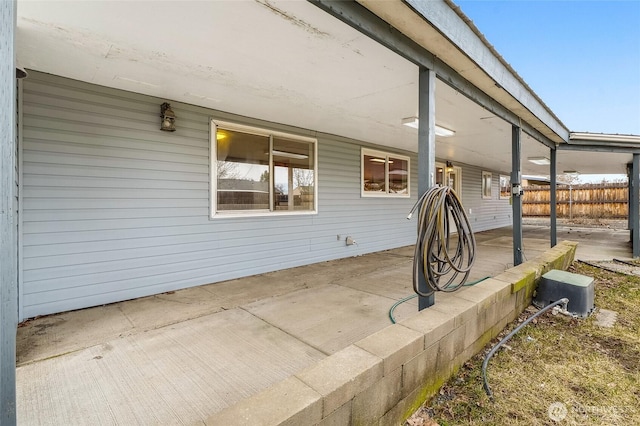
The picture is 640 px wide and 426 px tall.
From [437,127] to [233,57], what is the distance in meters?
3.64

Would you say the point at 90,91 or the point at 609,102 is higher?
the point at 609,102

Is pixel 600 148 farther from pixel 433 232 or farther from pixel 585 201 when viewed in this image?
pixel 585 201

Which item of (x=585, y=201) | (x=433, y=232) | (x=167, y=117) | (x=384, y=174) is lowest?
(x=433, y=232)

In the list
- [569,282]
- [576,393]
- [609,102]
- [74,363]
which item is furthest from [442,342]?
[609,102]

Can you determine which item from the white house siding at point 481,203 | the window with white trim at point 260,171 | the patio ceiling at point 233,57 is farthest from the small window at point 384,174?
the white house siding at point 481,203

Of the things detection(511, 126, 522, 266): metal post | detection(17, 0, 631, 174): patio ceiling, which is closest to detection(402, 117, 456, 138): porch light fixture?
detection(17, 0, 631, 174): patio ceiling

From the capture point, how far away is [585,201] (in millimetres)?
15477

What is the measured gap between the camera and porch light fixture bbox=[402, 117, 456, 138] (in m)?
4.59

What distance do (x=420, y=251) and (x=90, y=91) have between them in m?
3.63

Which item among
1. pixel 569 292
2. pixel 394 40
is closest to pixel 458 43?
pixel 394 40

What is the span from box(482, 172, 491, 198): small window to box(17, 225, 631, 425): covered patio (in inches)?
339

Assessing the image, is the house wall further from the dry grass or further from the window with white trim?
the dry grass

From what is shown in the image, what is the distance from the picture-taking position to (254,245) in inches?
177

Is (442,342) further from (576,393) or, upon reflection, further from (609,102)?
(609,102)
